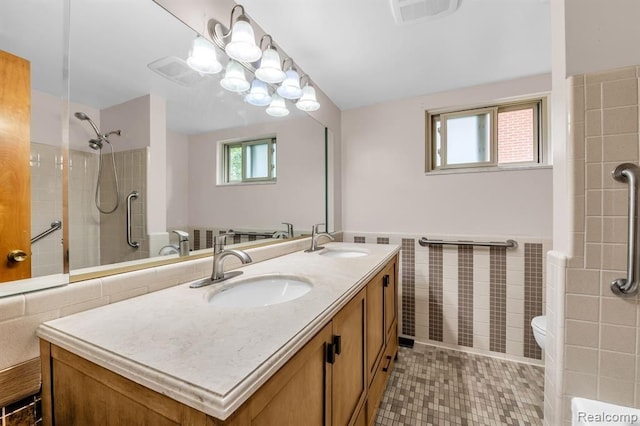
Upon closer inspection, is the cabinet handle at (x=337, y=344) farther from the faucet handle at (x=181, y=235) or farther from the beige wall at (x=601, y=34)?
the beige wall at (x=601, y=34)

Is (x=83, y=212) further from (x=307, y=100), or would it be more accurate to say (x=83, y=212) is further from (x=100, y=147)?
(x=307, y=100)

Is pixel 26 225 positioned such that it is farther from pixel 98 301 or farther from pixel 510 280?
pixel 510 280

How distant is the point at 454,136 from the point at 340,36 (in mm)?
1339

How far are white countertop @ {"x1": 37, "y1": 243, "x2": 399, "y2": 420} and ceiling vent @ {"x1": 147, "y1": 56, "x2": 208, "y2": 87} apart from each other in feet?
3.01

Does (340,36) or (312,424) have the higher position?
(340,36)

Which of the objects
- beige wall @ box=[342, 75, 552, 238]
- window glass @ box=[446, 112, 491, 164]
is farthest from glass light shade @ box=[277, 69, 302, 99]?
window glass @ box=[446, 112, 491, 164]

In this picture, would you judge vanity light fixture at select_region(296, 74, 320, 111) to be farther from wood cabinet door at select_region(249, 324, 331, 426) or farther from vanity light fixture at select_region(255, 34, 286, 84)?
wood cabinet door at select_region(249, 324, 331, 426)

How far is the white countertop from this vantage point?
1.45 ft

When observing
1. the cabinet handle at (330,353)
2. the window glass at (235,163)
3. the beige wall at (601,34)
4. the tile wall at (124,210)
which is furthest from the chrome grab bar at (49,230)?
the beige wall at (601,34)

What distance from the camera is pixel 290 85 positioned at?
5.63 feet

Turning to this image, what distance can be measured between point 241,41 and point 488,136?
2.01 metres

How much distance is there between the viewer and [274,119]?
1.88m

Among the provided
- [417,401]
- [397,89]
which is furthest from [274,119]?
[417,401]

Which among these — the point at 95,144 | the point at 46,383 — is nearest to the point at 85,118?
the point at 95,144
